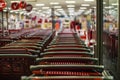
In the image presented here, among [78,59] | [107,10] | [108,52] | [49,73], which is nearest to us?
[49,73]

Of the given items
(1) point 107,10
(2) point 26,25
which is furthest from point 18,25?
(1) point 107,10

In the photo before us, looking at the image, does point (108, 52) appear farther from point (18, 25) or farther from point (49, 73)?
point (18, 25)

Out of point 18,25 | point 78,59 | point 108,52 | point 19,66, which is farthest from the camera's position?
point 18,25

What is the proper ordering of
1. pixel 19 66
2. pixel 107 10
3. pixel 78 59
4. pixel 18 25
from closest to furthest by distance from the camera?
1. pixel 78 59
2. pixel 19 66
3. pixel 107 10
4. pixel 18 25

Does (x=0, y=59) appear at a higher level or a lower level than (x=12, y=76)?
higher

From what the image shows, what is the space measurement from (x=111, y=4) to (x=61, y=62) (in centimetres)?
891

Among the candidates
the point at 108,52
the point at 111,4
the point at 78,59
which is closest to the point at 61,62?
the point at 78,59

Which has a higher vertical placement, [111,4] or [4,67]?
[111,4]

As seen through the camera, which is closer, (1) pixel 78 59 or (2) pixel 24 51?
(1) pixel 78 59

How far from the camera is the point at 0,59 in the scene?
4.76 m

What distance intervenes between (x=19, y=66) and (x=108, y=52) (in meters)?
7.37

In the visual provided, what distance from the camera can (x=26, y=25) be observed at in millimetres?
32281

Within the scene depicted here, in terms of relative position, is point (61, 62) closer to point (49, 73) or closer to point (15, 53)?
point (49, 73)

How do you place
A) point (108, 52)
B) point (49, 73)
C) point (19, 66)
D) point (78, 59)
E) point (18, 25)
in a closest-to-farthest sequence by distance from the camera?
point (49, 73) → point (78, 59) → point (19, 66) → point (108, 52) → point (18, 25)
